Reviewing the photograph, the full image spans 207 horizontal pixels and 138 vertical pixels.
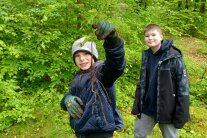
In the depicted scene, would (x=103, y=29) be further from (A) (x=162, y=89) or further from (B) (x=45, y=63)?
(B) (x=45, y=63)

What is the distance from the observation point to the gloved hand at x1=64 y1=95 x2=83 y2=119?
2.83 meters

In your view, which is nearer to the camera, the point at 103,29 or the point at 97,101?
the point at 103,29

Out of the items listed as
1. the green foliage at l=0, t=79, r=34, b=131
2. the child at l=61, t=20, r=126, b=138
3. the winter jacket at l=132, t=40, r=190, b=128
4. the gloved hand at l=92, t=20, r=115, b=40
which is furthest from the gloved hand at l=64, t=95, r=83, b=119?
the green foliage at l=0, t=79, r=34, b=131

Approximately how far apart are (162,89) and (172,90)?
0.12m

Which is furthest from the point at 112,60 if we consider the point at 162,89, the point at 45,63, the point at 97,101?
the point at 45,63

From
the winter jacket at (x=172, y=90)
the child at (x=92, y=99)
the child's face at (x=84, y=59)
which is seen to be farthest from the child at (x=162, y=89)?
the child's face at (x=84, y=59)

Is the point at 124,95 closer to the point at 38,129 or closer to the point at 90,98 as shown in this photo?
the point at 38,129

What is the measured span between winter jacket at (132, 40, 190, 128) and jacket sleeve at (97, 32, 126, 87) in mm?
1327

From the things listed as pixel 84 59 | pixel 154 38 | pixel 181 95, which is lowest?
pixel 181 95

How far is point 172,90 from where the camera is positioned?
147 inches

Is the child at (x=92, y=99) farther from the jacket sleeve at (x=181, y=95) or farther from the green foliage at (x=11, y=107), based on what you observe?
the green foliage at (x=11, y=107)

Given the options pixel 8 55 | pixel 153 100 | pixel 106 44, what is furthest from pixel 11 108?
pixel 106 44

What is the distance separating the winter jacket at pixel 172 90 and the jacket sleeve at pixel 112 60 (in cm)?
133

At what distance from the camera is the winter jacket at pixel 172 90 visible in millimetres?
3693
